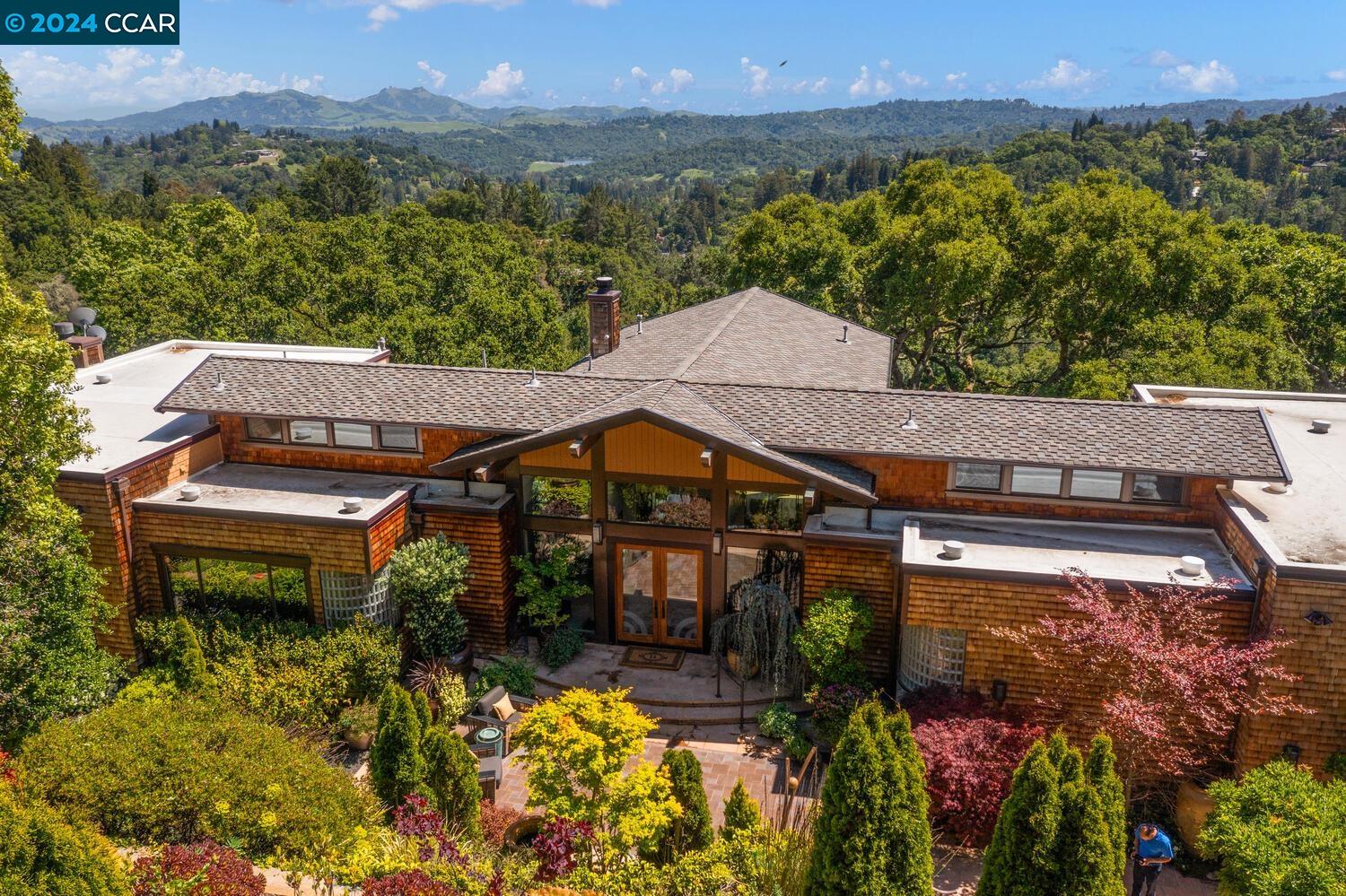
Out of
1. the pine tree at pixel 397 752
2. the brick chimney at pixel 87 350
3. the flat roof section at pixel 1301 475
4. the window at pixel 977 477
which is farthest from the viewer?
the brick chimney at pixel 87 350

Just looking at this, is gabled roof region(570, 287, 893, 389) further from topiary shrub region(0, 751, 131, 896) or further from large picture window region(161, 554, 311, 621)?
topiary shrub region(0, 751, 131, 896)

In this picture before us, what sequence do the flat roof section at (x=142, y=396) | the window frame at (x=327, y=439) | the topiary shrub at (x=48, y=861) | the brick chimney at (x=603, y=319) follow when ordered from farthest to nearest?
the brick chimney at (x=603, y=319) → the window frame at (x=327, y=439) → the flat roof section at (x=142, y=396) → the topiary shrub at (x=48, y=861)

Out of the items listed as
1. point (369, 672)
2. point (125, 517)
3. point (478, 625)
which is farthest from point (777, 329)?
point (125, 517)

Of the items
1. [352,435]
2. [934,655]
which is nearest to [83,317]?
[352,435]

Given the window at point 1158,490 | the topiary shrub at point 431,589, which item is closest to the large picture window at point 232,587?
the topiary shrub at point 431,589

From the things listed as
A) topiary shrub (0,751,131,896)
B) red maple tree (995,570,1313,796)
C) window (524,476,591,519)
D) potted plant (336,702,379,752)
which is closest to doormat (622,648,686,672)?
window (524,476,591,519)

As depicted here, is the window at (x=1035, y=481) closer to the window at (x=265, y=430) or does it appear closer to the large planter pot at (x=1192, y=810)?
the large planter pot at (x=1192, y=810)
